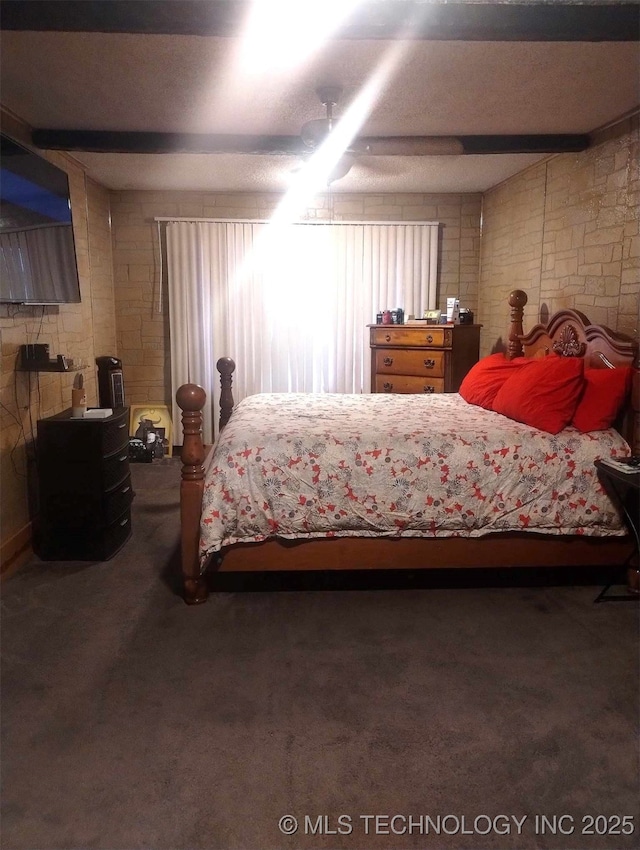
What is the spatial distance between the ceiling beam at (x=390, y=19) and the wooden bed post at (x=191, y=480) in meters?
1.32

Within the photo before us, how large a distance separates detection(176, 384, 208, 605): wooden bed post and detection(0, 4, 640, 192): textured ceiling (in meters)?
1.38

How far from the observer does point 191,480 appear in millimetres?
2723

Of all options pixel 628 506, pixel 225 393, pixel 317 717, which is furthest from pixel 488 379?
pixel 317 717

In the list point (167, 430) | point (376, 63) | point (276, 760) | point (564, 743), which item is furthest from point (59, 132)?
point (564, 743)

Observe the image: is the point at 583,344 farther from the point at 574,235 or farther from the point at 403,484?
the point at 403,484

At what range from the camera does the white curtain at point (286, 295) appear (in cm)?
553

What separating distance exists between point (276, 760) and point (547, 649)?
1175 millimetres

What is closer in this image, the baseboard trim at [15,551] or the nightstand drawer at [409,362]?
the baseboard trim at [15,551]

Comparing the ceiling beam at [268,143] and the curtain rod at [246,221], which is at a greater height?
the ceiling beam at [268,143]

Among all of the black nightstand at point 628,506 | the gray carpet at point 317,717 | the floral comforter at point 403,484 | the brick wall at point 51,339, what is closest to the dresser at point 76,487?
the brick wall at point 51,339

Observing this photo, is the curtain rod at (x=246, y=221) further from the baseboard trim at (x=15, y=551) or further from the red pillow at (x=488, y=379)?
the baseboard trim at (x=15, y=551)

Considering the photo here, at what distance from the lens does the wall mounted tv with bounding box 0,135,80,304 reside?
2.91m

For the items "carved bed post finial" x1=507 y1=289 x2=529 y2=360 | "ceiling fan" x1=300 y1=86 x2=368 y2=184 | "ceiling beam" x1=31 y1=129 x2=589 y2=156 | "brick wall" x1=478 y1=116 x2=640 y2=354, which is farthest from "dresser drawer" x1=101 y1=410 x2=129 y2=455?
"brick wall" x1=478 y1=116 x2=640 y2=354

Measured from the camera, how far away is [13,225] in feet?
9.73
